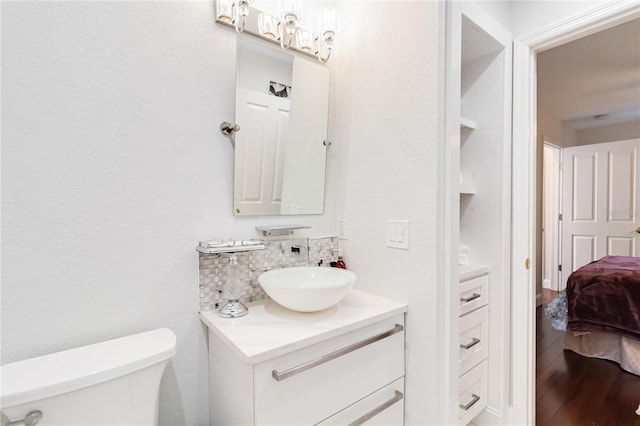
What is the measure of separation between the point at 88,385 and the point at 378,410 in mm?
996

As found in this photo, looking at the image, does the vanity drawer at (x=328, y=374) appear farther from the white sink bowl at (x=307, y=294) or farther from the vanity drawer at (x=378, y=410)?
the white sink bowl at (x=307, y=294)

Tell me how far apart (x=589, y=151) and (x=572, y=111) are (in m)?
0.57

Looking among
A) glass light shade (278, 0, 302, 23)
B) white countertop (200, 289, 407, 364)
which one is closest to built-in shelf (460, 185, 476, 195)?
white countertop (200, 289, 407, 364)

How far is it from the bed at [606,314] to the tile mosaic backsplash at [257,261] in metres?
2.29

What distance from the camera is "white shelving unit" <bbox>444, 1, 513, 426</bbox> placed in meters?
1.54

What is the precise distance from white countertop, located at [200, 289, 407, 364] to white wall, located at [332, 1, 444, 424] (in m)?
0.16

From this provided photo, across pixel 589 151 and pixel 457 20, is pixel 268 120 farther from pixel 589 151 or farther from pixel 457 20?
pixel 589 151

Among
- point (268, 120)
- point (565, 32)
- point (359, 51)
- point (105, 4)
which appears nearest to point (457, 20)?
point (359, 51)

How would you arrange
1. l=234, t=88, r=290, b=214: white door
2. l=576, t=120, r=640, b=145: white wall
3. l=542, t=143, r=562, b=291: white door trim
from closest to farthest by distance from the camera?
l=234, t=88, r=290, b=214: white door → l=576, t=120, r=640, b=145: white wall → l=542, t=143, r=562, b=291: white door trim

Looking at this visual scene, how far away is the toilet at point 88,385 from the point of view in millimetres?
781

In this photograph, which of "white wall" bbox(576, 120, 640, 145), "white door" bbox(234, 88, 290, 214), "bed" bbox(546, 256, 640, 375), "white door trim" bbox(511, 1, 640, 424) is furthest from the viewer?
"white wall" bbox(576, 120, 640, 145)

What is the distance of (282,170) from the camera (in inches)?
60.3

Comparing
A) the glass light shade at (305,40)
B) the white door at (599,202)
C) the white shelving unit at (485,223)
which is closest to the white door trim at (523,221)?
the white shelving unit at (485,223)

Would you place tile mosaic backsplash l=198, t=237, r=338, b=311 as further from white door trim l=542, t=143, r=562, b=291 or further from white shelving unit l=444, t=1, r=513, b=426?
white door trim l=542, t=143, r=562, b=291
